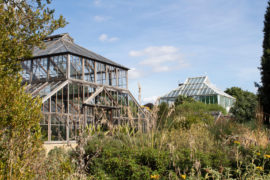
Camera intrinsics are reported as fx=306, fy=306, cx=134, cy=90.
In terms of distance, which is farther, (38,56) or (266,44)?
(38,56)

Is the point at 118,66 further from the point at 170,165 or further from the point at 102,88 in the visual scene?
the point at 170,165

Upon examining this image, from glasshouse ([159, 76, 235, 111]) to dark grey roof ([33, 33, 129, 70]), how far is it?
A: 56.8 ft

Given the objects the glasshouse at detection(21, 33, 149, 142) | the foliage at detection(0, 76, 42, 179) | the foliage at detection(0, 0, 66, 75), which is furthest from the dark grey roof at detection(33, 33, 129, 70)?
the foliage at detection(0, 76, 42, 179)

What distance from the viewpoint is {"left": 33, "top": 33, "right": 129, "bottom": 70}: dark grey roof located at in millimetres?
17581

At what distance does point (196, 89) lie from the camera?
38.6 metres

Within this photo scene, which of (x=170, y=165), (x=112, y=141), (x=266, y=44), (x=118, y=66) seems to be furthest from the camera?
(x=118, y=66)

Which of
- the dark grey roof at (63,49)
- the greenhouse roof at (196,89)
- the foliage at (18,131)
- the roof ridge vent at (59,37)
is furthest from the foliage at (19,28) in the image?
the greenhouse roof at (196,89)

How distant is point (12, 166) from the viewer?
12.1 feet

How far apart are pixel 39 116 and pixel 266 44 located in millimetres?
13377

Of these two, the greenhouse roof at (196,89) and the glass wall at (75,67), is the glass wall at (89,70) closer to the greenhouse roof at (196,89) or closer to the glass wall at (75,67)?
the glass wall at (75,67)

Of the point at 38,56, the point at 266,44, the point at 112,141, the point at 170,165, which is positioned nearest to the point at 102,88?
the point at 38,56

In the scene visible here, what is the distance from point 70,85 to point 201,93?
23745 mm

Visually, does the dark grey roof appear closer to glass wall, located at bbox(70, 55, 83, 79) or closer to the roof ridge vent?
the roof ridge vent

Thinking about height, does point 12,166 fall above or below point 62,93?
below
